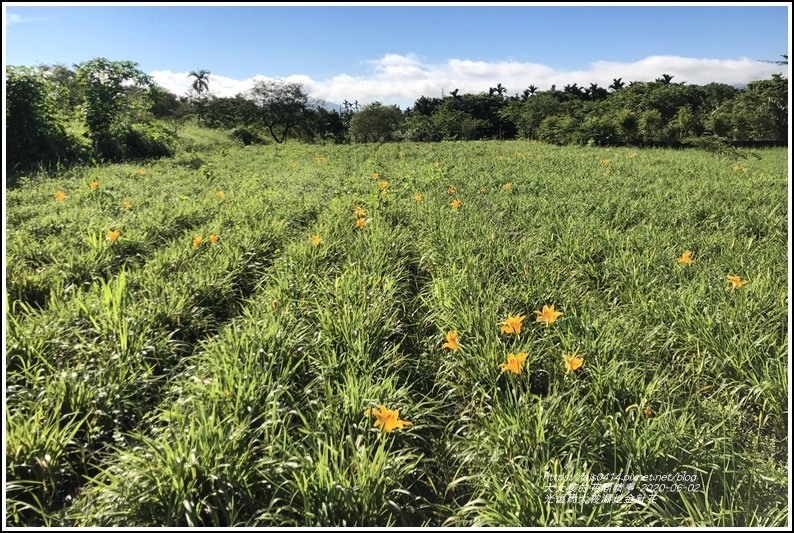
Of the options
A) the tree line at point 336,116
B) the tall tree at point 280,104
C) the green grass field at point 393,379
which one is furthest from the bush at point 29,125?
the tall tree at point 280,104

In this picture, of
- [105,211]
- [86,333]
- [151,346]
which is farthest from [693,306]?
[105,211]

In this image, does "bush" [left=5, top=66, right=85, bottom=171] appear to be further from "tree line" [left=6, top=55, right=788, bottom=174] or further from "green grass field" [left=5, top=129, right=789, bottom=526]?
"green grass field" [left=5, top=129, right=789, bottom=526]

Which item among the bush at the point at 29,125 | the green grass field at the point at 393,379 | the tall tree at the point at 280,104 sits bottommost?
the green grass field at the point at 393,379

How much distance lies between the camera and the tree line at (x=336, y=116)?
811 cm

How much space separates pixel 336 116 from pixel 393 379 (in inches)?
1575

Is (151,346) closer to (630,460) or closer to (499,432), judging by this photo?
(499,432)

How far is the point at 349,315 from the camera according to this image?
2.16m

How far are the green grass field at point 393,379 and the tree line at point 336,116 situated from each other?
6260 millimetres

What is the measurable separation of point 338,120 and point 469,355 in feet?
130

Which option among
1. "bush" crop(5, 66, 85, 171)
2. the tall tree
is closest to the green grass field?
"bush" crop(5, 66, 85, 171)

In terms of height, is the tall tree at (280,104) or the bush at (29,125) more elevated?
the tall tree at (280,104)

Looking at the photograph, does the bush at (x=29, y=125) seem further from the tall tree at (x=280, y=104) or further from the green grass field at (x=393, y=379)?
the tall tree at (x=280, y=104)

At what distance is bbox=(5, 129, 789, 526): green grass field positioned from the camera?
1289 mm

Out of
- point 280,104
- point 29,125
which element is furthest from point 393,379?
point 280,104
